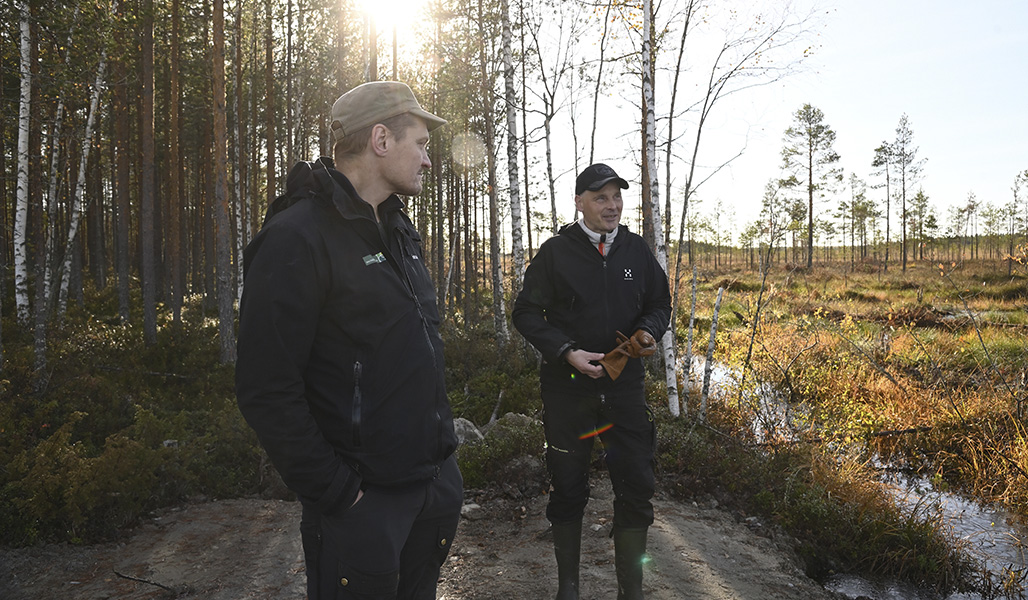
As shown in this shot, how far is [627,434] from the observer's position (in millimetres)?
3176

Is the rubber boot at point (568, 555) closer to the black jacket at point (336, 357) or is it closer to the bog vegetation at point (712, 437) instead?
the black jacket at point (336, 357)

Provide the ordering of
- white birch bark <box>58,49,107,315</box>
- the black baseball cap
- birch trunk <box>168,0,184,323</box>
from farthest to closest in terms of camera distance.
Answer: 1. birch trunk <box>168,0,184,323</box>
2. white birch bark <box>58,49,107,315</box>
3. the black baseball cap

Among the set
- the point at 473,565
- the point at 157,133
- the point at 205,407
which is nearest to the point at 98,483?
the point at 473,565

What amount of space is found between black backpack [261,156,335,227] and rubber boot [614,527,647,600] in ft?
8.21

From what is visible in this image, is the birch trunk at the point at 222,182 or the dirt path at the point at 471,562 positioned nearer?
the dirt path at the point at 471,562

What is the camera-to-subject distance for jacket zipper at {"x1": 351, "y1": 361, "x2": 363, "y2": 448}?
166 cm

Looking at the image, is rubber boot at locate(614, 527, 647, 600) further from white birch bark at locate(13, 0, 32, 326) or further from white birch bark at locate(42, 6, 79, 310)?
white birch bark at locate(13, 0, 32, 326)

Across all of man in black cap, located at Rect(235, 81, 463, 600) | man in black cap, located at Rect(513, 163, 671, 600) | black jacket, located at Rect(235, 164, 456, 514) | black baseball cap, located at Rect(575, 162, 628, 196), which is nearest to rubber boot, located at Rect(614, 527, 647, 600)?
man in black cap, located at Rect(513, 163, 671, 600)

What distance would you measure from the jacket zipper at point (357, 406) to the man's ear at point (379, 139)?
72 cm

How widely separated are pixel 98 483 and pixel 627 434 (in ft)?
15.1

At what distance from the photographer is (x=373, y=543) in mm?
1634

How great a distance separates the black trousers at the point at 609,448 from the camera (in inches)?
125

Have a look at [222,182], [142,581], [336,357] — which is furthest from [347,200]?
[222,182]

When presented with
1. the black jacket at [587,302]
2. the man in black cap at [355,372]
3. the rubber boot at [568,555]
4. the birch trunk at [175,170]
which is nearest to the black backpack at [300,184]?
the man in black cap at [355,372]
